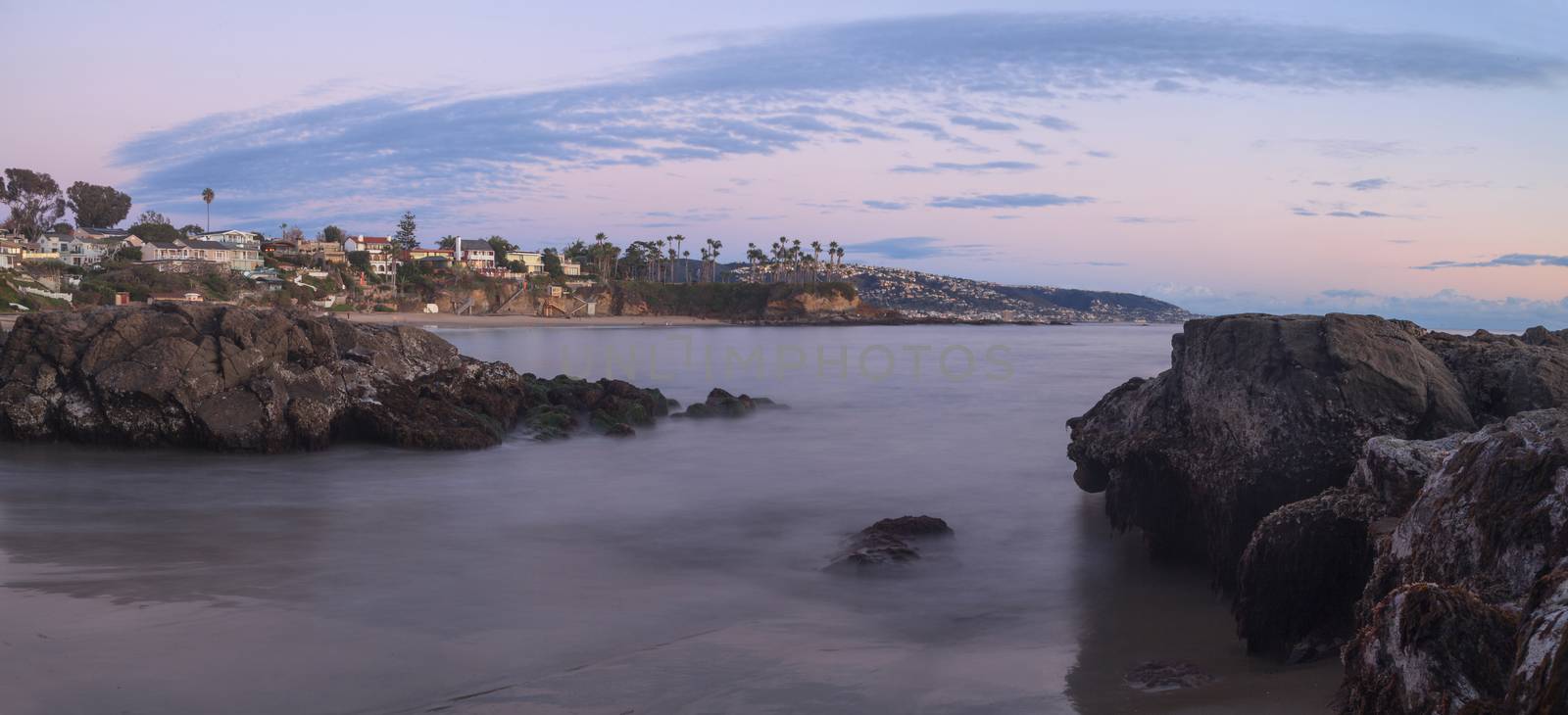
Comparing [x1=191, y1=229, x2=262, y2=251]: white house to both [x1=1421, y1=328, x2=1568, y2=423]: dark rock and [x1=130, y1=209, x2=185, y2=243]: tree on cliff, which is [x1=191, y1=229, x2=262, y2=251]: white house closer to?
[x1=130, y1=209, x2=185, y2=243]: tree on cliff

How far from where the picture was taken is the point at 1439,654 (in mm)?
3074

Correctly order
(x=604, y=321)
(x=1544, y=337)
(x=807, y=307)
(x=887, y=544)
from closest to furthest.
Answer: (x=887, y=544)
(x=1544, y=337)
(x=604, y=321)
(x=807, y=307)

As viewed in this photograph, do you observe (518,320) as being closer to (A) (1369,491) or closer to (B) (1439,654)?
(A) (1369,491)

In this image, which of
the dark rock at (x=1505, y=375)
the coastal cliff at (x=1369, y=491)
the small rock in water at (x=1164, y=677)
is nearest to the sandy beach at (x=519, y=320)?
the coastal cliff at (x=1369, y=491)

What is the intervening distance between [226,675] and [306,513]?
5.27 meters

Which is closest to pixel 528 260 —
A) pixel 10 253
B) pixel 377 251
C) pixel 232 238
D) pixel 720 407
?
pixel 377 251

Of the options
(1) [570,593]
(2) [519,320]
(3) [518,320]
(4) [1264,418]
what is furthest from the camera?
(2) [519,320]

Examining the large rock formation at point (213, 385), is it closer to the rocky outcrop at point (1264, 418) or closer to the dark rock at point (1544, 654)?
the rocky outcrop at point (1264, 418)

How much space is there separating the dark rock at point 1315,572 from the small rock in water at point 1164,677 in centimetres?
56

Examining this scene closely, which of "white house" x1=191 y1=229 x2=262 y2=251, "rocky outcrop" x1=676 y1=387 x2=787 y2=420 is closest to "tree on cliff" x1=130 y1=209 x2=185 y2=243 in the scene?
"white house" x1=191 y1=229 x2=262 y2=251

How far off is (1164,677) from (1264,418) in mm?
2487

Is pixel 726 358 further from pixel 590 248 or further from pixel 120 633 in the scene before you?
pixel 590 248

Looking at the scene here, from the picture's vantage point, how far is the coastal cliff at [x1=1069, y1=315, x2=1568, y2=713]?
10.1 ft

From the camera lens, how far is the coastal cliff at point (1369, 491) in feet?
10.1
